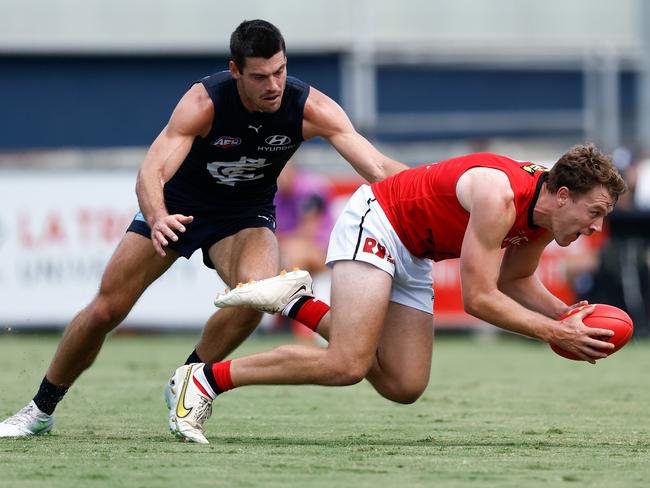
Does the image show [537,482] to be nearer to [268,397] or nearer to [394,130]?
[268,397]

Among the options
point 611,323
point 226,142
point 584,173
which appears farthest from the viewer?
point 226,142

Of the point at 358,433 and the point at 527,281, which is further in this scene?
the point at 358,433

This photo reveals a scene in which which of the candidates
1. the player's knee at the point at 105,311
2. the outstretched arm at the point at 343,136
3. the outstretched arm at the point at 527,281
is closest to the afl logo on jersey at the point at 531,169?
the outstretched arm at the point at 527,281

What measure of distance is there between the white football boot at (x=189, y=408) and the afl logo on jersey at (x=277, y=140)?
52.8 inches

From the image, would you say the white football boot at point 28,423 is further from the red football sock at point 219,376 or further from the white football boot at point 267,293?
the white football boot at point 267,293

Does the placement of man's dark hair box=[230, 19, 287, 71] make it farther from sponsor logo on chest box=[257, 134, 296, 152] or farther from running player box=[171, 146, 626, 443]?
running player box=[171, 146, 626, 443]

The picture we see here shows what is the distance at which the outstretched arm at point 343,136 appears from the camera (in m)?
8.05

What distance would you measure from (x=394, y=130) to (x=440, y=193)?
39.7ft

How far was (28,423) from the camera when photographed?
7.87m

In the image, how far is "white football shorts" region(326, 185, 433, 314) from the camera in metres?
7.48

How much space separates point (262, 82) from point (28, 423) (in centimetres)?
229

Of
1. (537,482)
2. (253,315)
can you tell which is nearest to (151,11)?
(253,315)

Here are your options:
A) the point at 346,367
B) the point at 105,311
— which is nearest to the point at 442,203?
the point at 346,367

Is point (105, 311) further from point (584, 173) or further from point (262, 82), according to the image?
point (584, 173)
